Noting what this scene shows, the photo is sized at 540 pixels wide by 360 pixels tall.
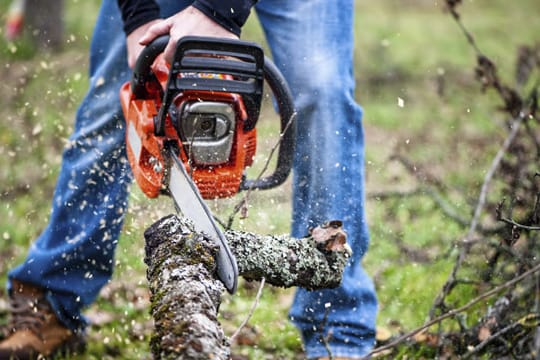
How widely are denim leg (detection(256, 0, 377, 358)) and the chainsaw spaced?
0.27m

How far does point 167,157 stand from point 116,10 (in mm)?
1004

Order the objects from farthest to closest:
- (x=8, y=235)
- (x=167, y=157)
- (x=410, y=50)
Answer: (x=410, y=50), (x=8, y=235), (x=167, y=157)

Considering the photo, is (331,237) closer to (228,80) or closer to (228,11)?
(228,80)

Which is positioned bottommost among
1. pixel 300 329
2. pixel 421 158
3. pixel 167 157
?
pixel 421 158

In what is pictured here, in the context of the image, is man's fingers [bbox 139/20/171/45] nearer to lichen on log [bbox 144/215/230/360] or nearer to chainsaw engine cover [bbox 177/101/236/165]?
chainsaw engine cover [bbox 177/101/236/165]

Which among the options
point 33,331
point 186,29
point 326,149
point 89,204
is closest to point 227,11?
point 186,29

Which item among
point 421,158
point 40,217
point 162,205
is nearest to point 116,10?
point 162,205

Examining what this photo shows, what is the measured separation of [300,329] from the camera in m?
2.48

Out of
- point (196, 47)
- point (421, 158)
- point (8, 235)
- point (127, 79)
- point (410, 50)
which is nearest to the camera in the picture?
point (196, 47)

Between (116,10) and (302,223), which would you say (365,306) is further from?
(116,10)

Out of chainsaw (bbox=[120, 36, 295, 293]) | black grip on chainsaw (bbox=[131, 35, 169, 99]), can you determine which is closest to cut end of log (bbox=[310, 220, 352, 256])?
chainsaw (bbox=[120, 36, 295, 293])

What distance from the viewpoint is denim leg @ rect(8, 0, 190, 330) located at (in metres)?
2.67

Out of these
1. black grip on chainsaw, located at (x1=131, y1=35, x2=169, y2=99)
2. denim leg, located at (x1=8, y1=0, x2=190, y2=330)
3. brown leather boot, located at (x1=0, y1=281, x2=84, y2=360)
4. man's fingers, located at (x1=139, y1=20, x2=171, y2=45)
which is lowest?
brown leather boot, located at (x1=0, y1=281, x2=84, y2=360)

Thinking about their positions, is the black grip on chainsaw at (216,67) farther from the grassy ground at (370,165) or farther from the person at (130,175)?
the grassy ground at (370,165)
